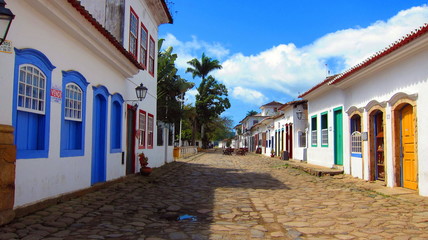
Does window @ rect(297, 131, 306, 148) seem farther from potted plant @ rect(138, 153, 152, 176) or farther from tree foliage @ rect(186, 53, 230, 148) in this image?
tree foliage @ rect(186, 53, 230, 148)

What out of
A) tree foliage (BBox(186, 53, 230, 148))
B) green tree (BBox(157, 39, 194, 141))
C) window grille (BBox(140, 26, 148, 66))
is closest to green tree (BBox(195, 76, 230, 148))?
tree foliage (BBox(186, 53, 230, 148))

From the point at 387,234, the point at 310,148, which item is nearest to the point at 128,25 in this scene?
the point at 387,234

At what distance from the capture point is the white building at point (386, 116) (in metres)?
7.75

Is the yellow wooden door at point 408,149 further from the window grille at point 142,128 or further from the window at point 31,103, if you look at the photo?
the window grille at point 142,128

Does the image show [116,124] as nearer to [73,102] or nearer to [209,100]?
[73,102]

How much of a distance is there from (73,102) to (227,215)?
3914mm

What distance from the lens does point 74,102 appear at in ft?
24.1

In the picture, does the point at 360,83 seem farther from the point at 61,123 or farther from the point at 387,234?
the point at 61,123

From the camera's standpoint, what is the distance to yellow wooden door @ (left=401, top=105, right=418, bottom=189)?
827 centimetres

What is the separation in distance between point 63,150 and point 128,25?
5.93m

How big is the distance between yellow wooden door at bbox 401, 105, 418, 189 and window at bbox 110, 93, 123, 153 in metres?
7.55

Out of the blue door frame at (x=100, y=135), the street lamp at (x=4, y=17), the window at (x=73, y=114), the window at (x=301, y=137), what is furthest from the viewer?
the window at (x=301, y=137)

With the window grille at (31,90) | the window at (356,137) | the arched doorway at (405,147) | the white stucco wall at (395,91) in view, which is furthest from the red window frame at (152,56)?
the arched doorway at (405,147)

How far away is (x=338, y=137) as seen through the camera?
1404 centimetres
